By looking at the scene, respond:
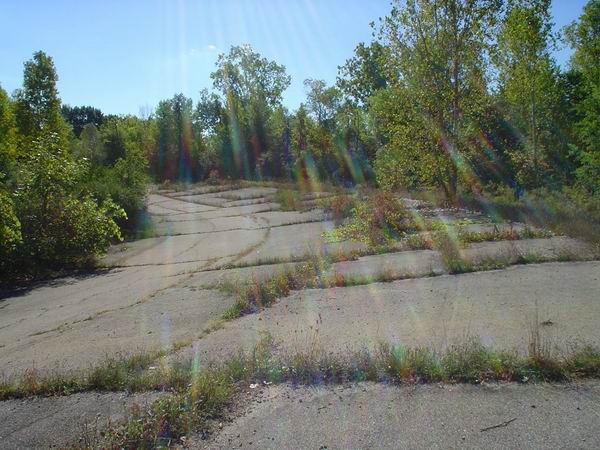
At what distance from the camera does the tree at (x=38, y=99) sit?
83.9 feet

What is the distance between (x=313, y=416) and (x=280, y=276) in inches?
215

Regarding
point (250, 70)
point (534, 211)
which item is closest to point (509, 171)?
point (534, 211)

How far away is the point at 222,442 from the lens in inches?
151

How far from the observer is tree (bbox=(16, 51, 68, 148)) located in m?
25.6

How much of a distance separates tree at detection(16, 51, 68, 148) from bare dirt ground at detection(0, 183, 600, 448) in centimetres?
1456

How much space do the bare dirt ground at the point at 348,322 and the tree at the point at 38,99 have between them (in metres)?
14.6

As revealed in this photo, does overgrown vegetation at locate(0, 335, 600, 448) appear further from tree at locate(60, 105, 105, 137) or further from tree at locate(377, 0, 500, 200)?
tree at locate(60, 105, 105, 137)

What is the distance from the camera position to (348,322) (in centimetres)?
670

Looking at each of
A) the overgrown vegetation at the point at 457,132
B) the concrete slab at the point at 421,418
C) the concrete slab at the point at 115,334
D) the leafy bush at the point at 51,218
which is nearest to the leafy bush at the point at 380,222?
the overgrown vegetation at the point at 457,132

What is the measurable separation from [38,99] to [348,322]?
25659mm

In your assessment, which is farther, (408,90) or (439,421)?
(408,90)

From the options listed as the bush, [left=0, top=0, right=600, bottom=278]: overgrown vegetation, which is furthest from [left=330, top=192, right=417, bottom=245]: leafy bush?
the bush

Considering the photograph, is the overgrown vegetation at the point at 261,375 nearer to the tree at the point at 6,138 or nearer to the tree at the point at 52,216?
the tree at the point at 52,216

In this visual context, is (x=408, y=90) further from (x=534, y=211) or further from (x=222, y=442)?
(x=222, y=442)
